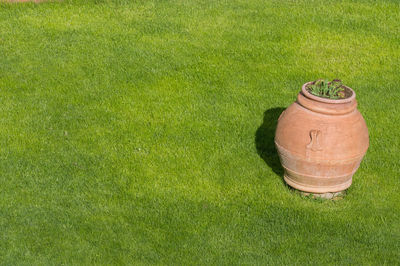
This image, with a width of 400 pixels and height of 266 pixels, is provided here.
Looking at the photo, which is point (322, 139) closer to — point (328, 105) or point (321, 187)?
point (328, 105)

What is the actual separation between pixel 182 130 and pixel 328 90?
257 centimetres

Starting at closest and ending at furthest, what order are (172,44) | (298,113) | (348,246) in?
(348,246), (298,113), (172,44)

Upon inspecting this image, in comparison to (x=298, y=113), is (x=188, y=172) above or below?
below

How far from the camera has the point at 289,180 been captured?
28.6 feet

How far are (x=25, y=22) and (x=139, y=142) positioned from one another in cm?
493

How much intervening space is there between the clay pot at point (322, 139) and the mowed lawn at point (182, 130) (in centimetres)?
48

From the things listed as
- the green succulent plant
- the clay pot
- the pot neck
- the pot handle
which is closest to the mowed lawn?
the clay pot

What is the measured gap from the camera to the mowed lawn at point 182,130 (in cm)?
780

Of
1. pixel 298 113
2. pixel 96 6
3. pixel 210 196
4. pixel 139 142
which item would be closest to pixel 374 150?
pixel 298 113

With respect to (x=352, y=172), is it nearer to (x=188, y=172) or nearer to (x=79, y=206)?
(x=188, y=172)

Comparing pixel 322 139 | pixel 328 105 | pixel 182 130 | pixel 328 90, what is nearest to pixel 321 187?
pixel 322 139

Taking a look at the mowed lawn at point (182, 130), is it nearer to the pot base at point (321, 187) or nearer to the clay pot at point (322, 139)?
the pot base at point (321, 187)

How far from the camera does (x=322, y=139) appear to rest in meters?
8.09

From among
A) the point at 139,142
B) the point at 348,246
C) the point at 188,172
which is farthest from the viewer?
the point at 139,142
